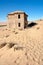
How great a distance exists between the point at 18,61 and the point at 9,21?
82.0 feet

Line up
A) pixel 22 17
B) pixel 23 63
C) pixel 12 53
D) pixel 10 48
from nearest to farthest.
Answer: pixel 23 63
pixel 12 53
pixel 10 48
pixel 22 17

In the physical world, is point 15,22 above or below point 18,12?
below

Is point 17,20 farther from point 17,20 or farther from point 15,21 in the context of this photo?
point 15,21

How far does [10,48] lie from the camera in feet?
40.0

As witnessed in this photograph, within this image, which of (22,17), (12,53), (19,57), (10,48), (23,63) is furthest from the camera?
(22,17)

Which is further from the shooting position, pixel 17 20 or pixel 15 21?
pixel 15 21

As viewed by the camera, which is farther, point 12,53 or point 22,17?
point 22,17

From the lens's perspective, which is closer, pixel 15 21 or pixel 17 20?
pixel 17 20

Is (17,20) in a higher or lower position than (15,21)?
higher

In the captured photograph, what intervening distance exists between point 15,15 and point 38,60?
2364cm

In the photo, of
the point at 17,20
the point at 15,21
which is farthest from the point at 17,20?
the point at 15,21

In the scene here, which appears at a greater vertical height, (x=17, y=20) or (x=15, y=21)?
(x=17, y=20)

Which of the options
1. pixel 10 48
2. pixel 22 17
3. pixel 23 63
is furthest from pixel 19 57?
pixel 22 17

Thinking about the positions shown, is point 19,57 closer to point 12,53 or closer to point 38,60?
point 12,53
